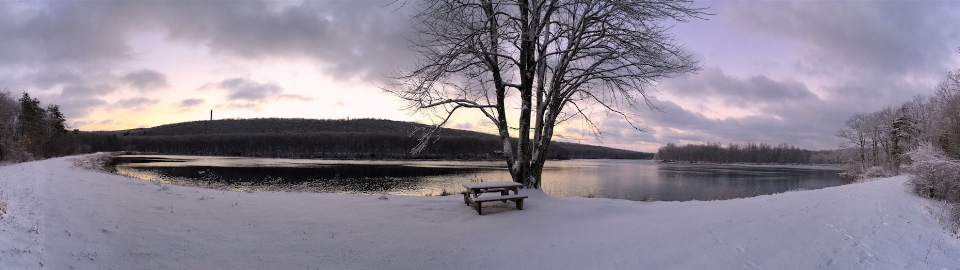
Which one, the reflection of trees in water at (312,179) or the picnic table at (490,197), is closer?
the picnic table at (490,197)

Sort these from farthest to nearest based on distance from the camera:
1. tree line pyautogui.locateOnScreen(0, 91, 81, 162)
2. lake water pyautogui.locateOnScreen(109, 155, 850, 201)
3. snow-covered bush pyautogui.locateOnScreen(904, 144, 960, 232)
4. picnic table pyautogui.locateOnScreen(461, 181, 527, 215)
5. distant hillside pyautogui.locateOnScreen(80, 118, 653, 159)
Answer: distant hillside pyautogui.locateOnScreen(80, 118, 653, 159)
tree line pyautogui.locateOnScreen(0, 91, 81, 162)
lake water pyautogui.locateOnScreen(109, 155, 850, 201)
snow-covered bush pyautogui.locateOnScreen(904, 144, 960, 232)
picnic table pyautogui.locateOnScreen(461, 181, 527, 215)

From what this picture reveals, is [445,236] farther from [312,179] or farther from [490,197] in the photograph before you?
[312,179]

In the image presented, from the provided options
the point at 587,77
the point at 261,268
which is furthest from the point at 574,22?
the point at 261,268

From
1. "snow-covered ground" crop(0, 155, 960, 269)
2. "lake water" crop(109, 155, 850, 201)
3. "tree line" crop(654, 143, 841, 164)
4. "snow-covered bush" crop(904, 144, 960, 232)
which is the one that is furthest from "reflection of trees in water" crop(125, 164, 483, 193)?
"tree line" crop(654, 143, 841, 164)

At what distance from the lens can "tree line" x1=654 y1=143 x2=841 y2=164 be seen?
368ft

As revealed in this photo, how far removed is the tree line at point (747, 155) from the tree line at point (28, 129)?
133 metres

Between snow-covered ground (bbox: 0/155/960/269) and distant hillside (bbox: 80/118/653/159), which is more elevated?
distant hillside (bbox: 80/118/653/159)

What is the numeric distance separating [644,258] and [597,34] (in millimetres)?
5902

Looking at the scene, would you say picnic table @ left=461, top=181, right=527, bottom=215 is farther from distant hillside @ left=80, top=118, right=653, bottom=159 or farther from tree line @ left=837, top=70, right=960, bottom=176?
distant hillside @ left=80, top=118, right=653, bottom=159

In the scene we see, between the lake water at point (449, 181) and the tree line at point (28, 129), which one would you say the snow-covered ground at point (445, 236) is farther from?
the tree line at point (28, 129)

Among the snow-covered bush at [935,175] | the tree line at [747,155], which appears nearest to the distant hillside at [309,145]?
the tree line at [747,155]

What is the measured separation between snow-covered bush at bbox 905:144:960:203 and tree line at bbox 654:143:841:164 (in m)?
108

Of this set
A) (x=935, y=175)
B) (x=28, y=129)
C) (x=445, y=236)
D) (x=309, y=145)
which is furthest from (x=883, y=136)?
(x=309, y=145)

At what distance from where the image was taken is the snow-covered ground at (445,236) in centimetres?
487
